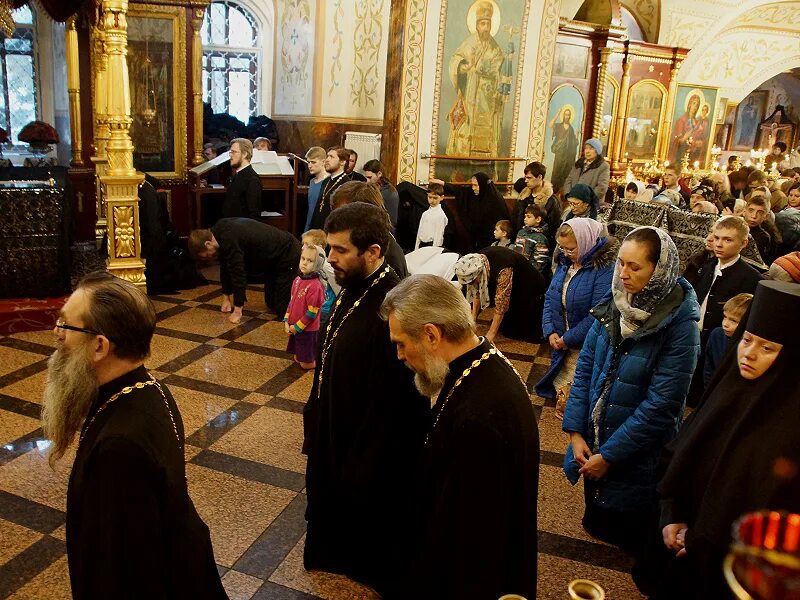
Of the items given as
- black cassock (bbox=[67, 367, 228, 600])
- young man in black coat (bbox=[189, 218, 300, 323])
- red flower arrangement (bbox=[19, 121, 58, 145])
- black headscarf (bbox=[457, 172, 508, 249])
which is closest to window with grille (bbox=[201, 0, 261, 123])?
red flower arrangement (bbox=[19, 121, 58, 145])

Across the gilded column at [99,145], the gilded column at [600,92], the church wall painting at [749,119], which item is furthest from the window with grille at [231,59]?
the church wall painting at [749,119]

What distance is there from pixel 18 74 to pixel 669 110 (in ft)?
46.7

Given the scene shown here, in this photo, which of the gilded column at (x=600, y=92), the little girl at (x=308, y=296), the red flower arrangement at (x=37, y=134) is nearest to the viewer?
the little girl at (x=308, y=296)

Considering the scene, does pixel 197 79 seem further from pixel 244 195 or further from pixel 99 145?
pixel 244 195

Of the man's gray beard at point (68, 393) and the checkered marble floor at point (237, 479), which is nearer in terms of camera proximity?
the man's gray beard at point (68, 393)

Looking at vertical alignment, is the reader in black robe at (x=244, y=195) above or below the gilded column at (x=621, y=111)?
below

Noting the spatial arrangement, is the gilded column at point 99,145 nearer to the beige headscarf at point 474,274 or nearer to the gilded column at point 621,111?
the beige headscarf at point 474,274

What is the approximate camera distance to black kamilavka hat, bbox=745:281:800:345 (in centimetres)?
212

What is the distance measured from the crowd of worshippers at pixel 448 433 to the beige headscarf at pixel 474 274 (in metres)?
2.14

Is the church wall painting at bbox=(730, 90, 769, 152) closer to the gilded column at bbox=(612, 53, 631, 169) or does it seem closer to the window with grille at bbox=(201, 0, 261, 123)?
the gilded column at bbox=(612, 53, 631, 169)

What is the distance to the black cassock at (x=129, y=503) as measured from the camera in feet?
5.81

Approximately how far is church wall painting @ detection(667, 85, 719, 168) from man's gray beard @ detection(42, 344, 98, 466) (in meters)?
17.6

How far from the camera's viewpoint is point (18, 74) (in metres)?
13.5

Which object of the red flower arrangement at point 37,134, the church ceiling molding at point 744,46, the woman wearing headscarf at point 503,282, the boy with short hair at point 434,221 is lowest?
the woman wearing headscarf at point 503,282
